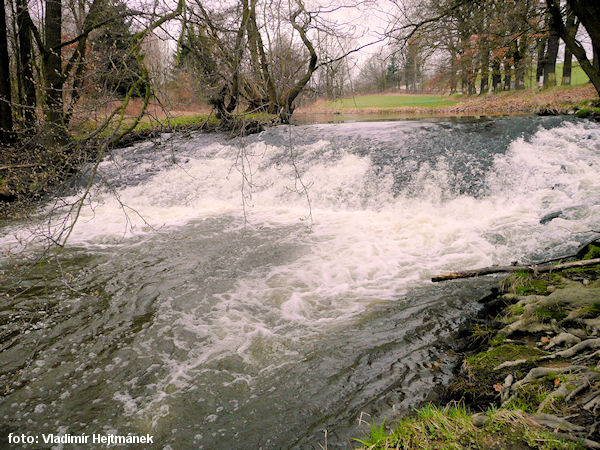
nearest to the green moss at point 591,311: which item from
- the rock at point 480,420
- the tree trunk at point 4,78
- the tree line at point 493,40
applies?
the rock at point 480,420

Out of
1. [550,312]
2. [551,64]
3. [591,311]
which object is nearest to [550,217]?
[550,312]

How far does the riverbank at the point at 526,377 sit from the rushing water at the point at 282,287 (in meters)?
0.35

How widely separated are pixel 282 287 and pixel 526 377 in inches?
122

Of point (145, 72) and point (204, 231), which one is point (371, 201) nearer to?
point (204, 231)

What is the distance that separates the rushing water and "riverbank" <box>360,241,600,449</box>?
13.6 inches

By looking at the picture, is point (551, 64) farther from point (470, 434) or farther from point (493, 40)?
point (470, 434)

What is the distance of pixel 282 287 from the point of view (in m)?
5.13

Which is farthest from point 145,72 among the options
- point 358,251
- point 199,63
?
point 358,251

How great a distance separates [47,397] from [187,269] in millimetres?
2669

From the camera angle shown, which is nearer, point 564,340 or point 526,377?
point 526,377

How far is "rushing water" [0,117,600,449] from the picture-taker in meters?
3.05

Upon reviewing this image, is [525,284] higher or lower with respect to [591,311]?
lower

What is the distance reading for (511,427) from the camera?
2.12m

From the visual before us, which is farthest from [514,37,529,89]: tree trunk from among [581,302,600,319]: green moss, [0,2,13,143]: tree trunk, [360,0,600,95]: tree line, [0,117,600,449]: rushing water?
[0,2,13,143]: tree trunk
